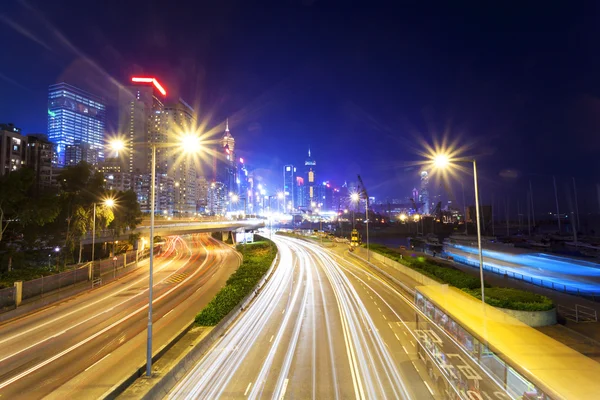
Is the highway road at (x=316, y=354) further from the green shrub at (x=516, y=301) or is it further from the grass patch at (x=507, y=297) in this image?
the green shrub at (x=516, y=301)

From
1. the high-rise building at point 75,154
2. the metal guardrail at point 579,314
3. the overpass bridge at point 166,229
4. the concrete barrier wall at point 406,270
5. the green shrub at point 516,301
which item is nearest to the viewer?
the green shrub at point 516,301

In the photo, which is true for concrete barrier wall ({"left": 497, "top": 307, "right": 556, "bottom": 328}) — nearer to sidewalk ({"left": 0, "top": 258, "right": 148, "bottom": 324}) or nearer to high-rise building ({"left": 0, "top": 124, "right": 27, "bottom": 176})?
sidewalk ({"left": 0, "top": 258, "right": 148, "bottom": 324})

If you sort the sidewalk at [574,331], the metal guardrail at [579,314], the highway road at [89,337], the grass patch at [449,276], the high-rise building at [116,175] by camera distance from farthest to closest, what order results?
the high-rise building at [116,175] → the grass patch at [449,276] → the metal guardrail at [579,314] → the sidewalk at [574,331] → the highway road at [89,337]

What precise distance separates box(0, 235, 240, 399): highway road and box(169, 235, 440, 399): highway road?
384 cm

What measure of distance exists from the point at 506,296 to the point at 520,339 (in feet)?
29.2

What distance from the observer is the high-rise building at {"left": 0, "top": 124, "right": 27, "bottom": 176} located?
8638cm

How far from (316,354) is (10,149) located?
11378 centimetres

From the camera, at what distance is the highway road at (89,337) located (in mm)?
12027

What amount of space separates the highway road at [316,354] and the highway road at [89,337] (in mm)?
3837

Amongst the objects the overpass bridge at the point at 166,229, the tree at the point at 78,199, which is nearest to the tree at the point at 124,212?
the overpass bridge at the point at 166,229

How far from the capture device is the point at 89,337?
17.2m

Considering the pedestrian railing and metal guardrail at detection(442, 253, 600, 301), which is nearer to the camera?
the pedestrian railing

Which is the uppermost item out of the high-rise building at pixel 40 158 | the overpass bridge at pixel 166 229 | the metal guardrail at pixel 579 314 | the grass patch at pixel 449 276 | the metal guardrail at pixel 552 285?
the high-rise building at pixel 40 158

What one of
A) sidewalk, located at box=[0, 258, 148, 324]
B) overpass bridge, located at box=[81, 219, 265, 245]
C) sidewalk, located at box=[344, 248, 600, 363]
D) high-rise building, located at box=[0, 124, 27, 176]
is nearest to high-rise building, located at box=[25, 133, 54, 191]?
high-rise building, located at box=[0, 124, 27, 176]
